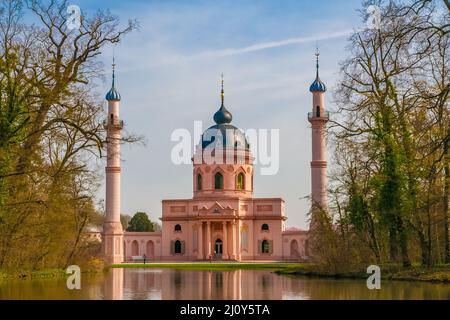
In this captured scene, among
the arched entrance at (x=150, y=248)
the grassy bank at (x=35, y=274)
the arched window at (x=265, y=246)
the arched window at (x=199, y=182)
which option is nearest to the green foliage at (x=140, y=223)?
the arched entrance at (x=150, y=248)

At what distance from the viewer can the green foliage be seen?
9538 centimetres

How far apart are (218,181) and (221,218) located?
17.5 ft

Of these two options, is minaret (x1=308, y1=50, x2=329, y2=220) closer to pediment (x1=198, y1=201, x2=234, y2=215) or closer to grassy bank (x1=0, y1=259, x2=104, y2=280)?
pediment (x1=198, y1=201, x2=234, y2=215)

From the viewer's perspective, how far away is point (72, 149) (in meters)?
32.5

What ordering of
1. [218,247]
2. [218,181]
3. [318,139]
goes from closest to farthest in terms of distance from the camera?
[318,139] < [218,247] < [218,181]

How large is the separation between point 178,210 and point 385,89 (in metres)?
53.1

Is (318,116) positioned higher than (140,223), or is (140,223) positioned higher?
(318,116)

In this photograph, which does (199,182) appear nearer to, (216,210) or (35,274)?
(216,210)

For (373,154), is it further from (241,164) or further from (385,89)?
(241,164)

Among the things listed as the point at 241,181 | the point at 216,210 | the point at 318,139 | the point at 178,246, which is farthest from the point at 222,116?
the point at 318,139

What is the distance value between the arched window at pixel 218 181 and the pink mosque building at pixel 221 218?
10 cm

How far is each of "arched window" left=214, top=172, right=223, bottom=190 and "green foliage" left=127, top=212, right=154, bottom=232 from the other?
17.8 m

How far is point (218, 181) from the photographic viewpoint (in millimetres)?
81438
